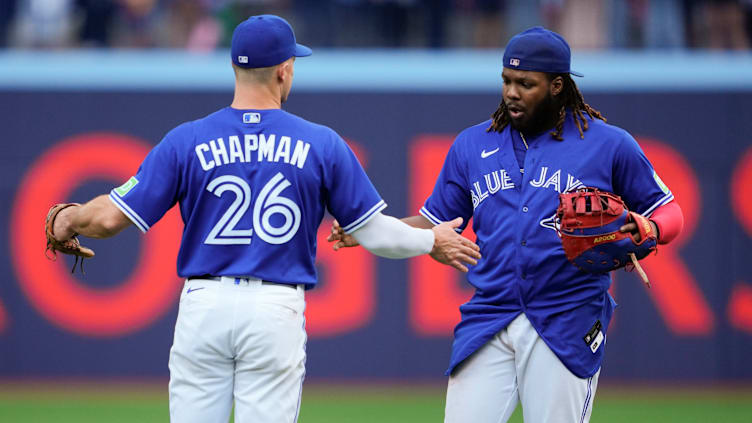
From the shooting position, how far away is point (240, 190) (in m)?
4.21

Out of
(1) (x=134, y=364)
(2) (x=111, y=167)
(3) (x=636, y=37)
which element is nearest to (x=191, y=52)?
(2) (x=111, y=167)

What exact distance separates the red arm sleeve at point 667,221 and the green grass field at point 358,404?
438cm

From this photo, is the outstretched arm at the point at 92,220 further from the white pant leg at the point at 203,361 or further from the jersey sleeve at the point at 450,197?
the jersey sleeve at the point at 450,197

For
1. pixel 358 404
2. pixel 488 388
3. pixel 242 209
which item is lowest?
pixel 358 404

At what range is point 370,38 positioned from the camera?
11062 mm

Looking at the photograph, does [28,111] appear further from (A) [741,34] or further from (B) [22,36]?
Result: (A) [741,34]

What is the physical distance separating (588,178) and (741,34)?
7.40m

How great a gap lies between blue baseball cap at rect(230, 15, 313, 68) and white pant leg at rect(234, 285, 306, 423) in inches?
40.2

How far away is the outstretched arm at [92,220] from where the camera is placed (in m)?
4.25

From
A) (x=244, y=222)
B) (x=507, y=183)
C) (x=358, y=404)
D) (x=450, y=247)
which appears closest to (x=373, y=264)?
(x=358, y=404)

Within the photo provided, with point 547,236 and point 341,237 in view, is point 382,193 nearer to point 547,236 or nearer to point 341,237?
point 341,237

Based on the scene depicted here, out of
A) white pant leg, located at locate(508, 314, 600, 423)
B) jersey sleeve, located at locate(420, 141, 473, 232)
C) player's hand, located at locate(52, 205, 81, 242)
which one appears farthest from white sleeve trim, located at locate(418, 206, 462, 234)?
player's hand, located at locate(52, 205, 81, 242)

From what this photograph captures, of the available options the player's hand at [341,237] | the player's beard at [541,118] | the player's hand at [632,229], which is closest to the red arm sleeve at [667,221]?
the player's hand at [632,229]

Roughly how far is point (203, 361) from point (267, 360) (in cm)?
28
